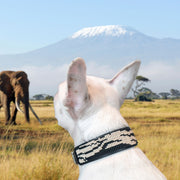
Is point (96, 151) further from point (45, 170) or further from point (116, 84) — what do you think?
point (45, 170)

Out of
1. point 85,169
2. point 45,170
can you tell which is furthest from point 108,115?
point 45,170

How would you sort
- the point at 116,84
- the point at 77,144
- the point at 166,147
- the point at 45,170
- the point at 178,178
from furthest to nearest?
the point at 166,147
the point at 178,178
the point at 45,170
the point at 116,84
the point at 77,144

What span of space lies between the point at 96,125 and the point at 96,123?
0.04ft

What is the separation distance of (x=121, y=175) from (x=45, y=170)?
6.38 feet

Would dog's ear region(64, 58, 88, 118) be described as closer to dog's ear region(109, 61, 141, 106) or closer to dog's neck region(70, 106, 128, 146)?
dog's neck region(70, 106, 128, 146)

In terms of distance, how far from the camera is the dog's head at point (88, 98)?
1589 mm

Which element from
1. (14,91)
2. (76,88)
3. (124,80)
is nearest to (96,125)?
(76,88)

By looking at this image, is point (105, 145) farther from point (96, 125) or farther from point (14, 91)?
point (14, 91)

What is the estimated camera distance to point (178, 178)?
3695 millimetres

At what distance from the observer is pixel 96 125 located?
1.75m

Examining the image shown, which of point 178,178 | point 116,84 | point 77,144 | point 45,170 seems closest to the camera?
point 77,144

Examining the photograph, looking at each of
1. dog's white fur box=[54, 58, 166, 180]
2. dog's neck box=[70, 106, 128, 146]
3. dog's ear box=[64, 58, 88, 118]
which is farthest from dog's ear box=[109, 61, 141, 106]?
dog's ear box=[64, 58, 88, 118]

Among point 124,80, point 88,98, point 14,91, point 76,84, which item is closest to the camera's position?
point 76,84

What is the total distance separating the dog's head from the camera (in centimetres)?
159
